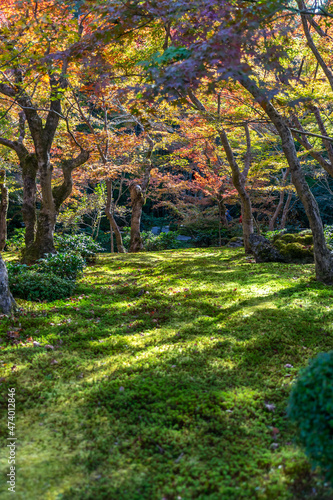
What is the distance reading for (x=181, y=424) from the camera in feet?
8.55

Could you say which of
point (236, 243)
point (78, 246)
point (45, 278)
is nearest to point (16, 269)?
point (45, 278)

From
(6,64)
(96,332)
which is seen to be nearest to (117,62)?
(6,64)

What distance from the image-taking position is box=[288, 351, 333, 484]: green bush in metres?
1.71

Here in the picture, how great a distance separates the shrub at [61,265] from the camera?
21.3 ft

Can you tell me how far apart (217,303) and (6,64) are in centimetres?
546

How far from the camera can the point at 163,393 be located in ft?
9.72

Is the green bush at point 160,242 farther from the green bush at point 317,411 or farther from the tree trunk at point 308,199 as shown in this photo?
the green bush at point 317,411

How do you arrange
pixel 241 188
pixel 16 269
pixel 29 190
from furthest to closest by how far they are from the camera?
pixel 241 188 < pixel 29 190 < pixel 16 269

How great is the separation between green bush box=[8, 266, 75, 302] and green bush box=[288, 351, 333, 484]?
15.4 feet

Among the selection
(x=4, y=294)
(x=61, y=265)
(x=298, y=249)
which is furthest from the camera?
(x=298, y=249)

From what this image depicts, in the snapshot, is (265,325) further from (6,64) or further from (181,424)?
(6,64)

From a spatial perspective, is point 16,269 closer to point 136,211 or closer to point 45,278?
point 45,278

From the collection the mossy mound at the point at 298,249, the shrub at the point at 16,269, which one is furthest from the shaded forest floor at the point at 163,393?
the mossy mound at the point at 298,249

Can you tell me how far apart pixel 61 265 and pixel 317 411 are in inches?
225
